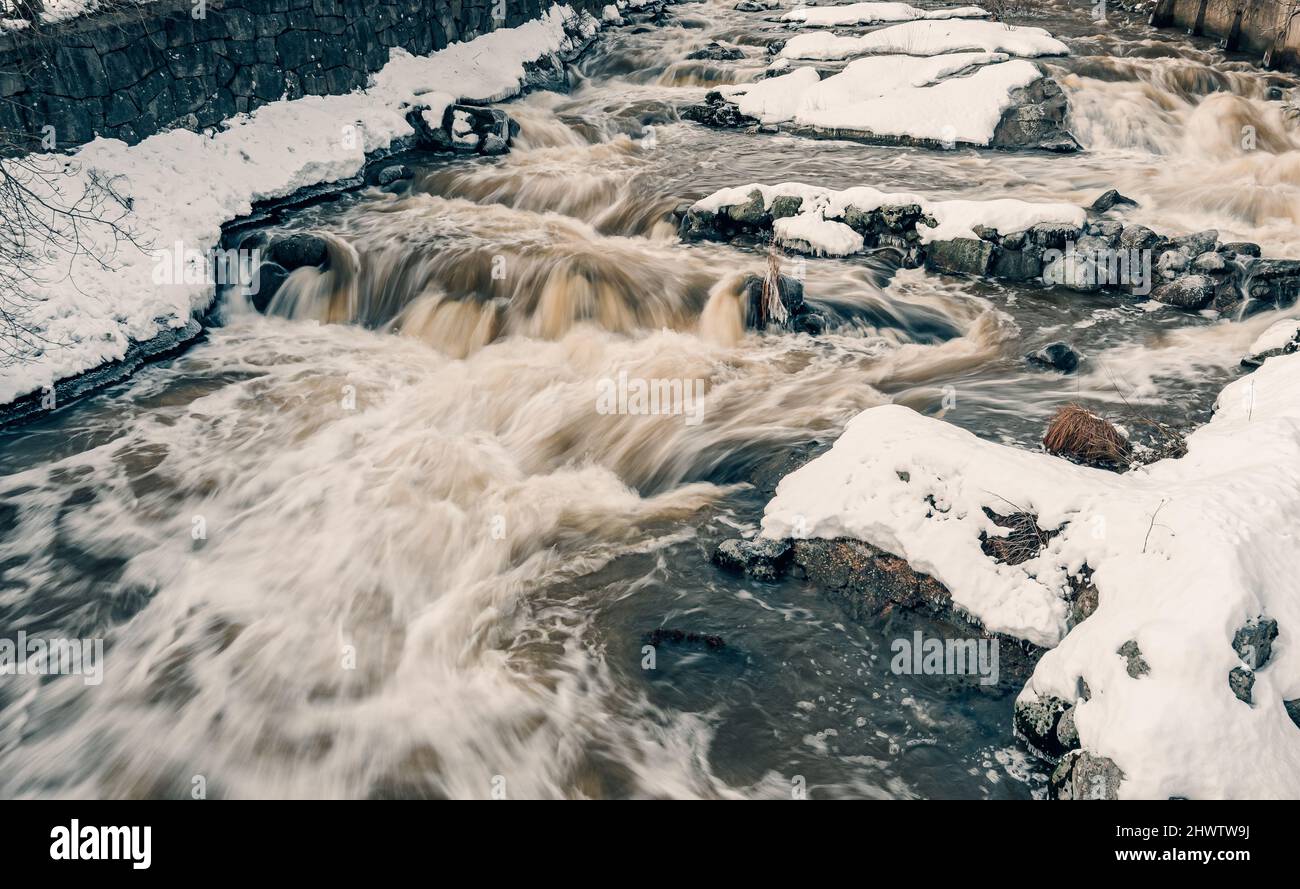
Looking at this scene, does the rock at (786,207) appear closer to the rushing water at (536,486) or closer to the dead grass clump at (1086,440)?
the rushing water at (536,486)

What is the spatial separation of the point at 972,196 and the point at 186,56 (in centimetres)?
1231

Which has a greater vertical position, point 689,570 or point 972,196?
point 972,196

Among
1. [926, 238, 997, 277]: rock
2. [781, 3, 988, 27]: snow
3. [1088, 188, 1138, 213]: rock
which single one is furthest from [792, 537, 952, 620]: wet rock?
[781, 3, 988, 27]: snow

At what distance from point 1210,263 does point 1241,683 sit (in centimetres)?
767

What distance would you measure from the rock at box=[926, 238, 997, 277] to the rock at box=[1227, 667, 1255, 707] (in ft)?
25.2

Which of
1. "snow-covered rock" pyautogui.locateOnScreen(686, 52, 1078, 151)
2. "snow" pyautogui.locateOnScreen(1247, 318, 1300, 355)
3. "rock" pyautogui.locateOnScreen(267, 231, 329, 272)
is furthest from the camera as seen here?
"snow-covered rock" pyautogui.locateOnScreen(686, 52, 1078, 151)

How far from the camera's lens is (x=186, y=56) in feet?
46.0

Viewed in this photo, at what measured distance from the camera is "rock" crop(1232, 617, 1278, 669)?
15.5ft

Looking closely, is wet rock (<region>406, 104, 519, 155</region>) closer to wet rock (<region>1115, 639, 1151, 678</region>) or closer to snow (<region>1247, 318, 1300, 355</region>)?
snow (<region>1247, 318, 1300, 355</region>)

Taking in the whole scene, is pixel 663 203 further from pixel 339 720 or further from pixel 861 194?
pixel 339 720

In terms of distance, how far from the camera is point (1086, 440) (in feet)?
23.9

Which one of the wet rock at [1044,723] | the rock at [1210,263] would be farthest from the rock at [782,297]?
the wet rock at [1044,723]
